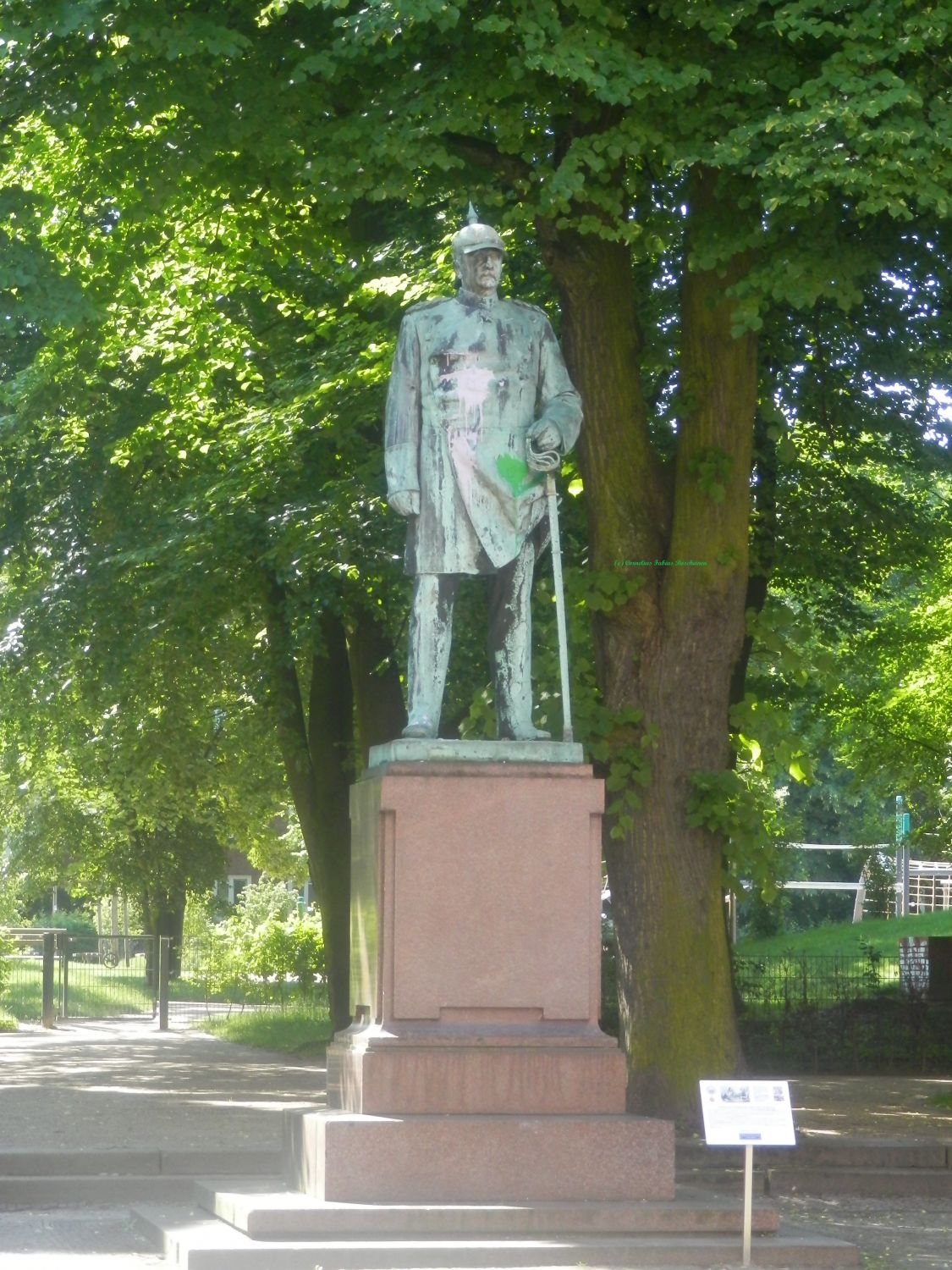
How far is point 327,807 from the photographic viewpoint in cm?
2228

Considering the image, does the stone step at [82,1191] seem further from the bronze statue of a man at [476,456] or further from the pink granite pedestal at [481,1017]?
the bronze statue of a man at [476,456]

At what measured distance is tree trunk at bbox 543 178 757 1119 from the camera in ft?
44.0

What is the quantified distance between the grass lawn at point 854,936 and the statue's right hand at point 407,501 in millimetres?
24288

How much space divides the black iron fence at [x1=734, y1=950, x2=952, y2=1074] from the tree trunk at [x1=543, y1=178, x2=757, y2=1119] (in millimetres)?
8442

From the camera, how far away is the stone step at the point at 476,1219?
878cm

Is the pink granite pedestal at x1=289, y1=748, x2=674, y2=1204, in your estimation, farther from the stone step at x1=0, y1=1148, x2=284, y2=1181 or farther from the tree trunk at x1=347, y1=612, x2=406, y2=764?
the tree trunk at x1=347, y1=612, x2=406, y2=764

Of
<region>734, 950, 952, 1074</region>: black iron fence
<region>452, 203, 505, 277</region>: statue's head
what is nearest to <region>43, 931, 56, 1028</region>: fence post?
<region>734, 950, 952, 1074</region>: black iron fence

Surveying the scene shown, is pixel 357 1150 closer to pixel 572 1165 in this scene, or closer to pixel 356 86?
pixel 572 1165

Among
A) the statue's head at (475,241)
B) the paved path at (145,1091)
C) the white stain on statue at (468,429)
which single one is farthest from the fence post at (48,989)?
the statue's head at (475,241)

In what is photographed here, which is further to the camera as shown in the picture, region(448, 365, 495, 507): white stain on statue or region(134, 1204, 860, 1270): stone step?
region(448, 365, 495, 507): white stain on statue

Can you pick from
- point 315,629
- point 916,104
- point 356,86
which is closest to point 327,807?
point 315,629

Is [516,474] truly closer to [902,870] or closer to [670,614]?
[670,614]

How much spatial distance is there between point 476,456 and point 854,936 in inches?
1190

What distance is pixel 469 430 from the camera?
10.3 meters
